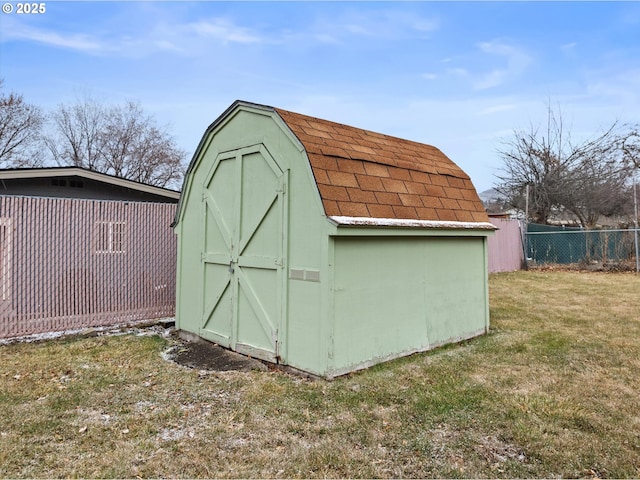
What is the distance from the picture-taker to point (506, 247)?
46.0 feet

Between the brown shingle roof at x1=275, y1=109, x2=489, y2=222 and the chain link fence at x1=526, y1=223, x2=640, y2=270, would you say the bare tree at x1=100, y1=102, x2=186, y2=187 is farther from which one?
the brown shingle roof at x1=275, y1=109, x2=489, y2=222

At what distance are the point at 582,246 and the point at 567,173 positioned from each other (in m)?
8.34

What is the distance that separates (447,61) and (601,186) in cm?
1605

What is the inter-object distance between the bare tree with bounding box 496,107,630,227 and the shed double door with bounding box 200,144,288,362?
20353mm

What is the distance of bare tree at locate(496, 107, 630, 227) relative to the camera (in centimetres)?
2022

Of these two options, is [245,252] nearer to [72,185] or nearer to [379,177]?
[379,177]

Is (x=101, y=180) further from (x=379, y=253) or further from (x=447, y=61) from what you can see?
(x=447, y=61)

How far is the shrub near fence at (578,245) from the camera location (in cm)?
1302

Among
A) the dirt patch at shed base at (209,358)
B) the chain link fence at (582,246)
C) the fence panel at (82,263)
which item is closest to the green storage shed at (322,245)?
the dirt patch at shed base at (209,358)

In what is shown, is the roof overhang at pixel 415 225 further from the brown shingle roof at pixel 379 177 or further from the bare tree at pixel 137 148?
the bare tree at pixel 137 148

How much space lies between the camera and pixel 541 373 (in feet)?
13.3

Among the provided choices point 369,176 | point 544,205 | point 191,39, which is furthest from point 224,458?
point 544,205

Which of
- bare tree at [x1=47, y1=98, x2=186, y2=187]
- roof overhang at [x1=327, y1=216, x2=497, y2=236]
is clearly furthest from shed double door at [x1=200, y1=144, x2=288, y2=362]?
bare tree at [x1=47, y1=98, x2=186, y2=187]

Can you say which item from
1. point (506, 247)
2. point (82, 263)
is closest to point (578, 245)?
point (506, 247)
